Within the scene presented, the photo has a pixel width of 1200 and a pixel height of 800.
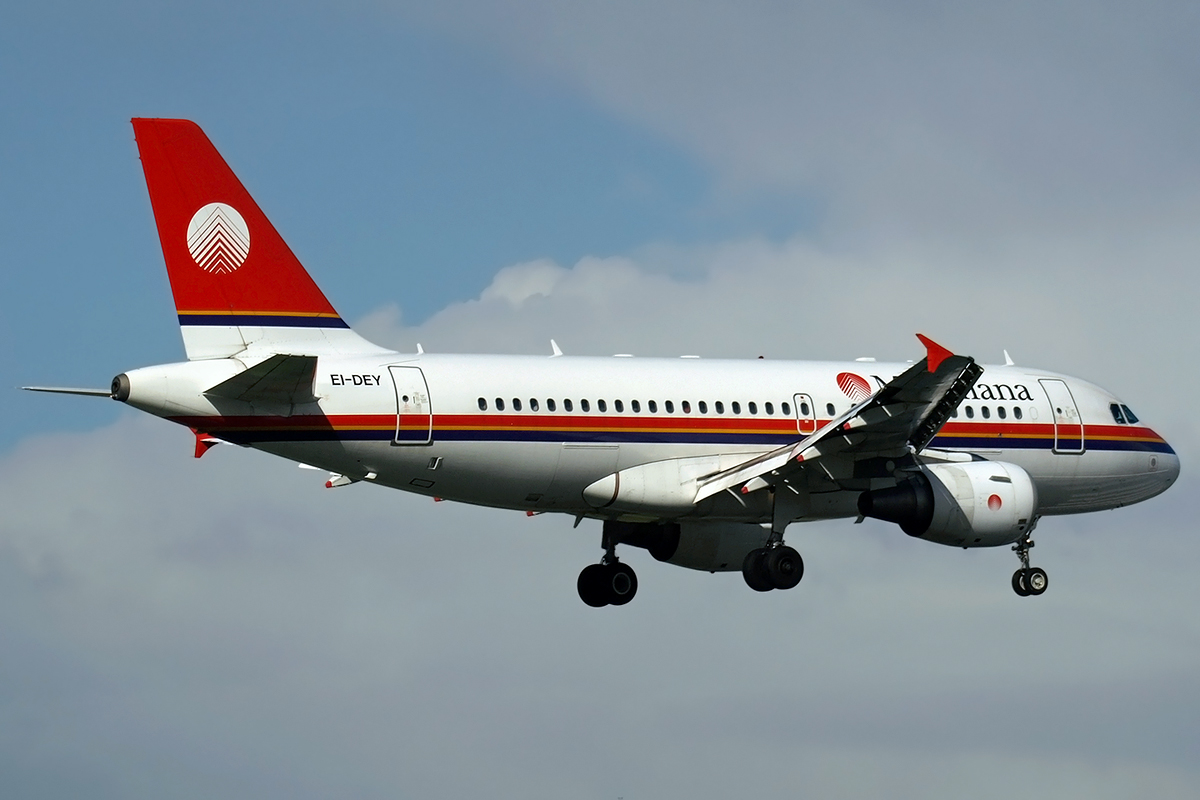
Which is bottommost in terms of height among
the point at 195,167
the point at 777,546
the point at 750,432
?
the point at 777,546

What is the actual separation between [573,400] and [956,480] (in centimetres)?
749

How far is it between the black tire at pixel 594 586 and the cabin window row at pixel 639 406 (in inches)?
195

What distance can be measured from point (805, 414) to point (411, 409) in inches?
336

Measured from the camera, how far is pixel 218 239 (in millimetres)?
29703

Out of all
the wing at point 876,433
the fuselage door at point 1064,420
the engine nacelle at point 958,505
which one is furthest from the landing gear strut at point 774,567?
the fuselage door at point 1064,420

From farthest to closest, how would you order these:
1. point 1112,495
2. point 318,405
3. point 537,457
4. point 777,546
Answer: point 1112,495 → point 777,546 → point 537,457 → point 318,405

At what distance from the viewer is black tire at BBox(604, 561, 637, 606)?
118 feet

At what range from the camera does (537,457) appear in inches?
1210

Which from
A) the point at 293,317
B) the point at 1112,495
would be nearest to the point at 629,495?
the point at 293,317

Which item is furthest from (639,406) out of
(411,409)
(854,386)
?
(854,386)

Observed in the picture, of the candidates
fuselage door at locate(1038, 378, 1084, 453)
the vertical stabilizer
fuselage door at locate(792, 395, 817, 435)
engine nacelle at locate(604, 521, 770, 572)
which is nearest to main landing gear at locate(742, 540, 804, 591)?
fuselage door at locate(792, 395, 817, 435)

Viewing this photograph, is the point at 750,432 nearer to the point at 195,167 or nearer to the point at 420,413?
the point at 420,413

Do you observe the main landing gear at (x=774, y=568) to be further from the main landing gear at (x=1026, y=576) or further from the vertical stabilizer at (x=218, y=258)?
the vertical stabilizer at (x=218, y=258)

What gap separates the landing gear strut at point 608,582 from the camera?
35.8 meters
